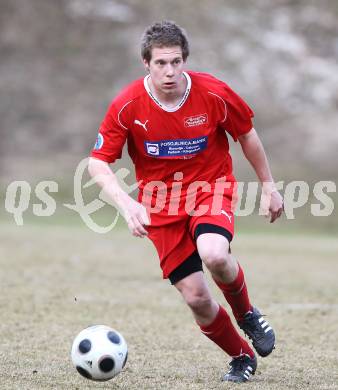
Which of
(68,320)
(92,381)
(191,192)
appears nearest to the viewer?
(92,381)

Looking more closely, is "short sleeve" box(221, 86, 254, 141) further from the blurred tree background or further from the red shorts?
the blurred tree background

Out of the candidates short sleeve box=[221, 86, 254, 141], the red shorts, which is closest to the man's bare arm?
the red shorts

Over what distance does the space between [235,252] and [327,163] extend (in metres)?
14.5

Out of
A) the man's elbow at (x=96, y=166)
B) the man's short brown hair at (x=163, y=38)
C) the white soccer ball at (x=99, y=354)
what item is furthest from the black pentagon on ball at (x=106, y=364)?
the man's short brown hair at (x=163, y=38)

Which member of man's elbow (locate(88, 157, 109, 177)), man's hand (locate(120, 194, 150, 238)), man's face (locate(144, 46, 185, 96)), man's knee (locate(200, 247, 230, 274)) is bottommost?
man's knee (locate(200, 247, 230, 274))

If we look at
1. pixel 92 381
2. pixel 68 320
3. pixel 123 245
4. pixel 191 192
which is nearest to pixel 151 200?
pixel 191 192

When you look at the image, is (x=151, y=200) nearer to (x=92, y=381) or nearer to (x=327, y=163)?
(x=92, y=381)

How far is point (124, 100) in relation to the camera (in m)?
5.50

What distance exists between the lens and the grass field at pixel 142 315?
215 inches

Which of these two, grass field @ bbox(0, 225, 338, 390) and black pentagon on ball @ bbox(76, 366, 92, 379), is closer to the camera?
black pentagon on ball @ bbox(76, 366, 92, 379)

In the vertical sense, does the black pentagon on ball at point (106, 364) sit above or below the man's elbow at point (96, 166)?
below

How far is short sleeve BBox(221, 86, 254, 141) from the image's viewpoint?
5.63 m

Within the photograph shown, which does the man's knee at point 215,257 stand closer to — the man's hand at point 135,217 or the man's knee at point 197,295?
the man's knee at point 197,295

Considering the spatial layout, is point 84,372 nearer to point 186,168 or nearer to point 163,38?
point 186,168
